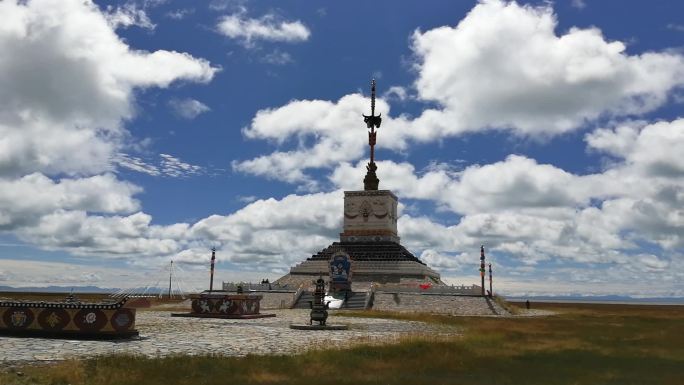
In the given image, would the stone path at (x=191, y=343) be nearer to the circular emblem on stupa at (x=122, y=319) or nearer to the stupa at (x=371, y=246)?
the circular emblem on stupa at (x=122, y=319)

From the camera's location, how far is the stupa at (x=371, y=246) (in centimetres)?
7394

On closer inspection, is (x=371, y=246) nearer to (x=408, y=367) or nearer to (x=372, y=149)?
(x=372, y=149)

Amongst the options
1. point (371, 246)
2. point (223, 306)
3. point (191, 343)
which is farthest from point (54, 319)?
point (371, 246)

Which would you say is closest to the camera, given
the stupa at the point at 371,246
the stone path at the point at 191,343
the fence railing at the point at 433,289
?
the stone path at the point at 191,343

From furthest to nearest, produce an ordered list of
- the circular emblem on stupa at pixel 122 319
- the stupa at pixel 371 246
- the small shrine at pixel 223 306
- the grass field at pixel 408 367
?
the stupa at pixel 371 246, the small shrine at pixel 223 306, the circular emblem on stupa at pixel 122 319, the grass field at pixel 408 367

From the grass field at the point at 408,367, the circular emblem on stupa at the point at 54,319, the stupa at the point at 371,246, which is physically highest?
the stupa at the point at 371,246

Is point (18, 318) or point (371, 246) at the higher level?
point (371, 246)

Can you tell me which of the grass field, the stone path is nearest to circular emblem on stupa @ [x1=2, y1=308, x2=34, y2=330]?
the stone path

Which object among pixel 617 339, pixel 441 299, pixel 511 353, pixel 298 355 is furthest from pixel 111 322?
pixel 441 299

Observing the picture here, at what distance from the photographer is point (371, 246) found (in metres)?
83.1

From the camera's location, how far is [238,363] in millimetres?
15961

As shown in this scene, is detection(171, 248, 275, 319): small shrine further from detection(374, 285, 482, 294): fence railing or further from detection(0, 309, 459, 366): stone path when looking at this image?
detection(374, 285, 482, 294): fence railing

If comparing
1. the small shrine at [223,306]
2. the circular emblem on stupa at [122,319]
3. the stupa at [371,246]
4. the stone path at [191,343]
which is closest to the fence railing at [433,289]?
the stupa at [371,246]

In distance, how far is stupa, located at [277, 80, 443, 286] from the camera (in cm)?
7394
